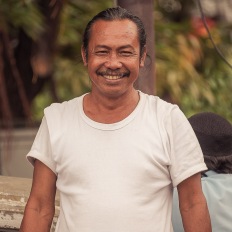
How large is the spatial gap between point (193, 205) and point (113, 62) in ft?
1.53

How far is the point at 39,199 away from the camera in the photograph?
2.84 metres

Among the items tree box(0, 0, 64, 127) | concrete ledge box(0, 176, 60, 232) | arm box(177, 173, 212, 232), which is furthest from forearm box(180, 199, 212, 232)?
tree box(0, 0, 64, 127)

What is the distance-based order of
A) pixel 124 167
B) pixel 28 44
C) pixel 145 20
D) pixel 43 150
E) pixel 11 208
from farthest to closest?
1. pixel 28 44
2. pixel 145 20
3. pixel 11 208
4. pixel 43 150
5. pixel 124 167

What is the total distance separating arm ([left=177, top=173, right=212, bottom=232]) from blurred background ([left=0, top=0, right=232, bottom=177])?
473cm

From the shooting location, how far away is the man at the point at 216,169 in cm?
329

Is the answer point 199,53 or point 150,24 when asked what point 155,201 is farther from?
point 199,53

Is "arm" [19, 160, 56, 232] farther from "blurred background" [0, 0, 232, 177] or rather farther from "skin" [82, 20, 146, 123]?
"blurred background" [0, 0, 232, 177]

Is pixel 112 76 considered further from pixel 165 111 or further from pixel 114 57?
pixel 165 111

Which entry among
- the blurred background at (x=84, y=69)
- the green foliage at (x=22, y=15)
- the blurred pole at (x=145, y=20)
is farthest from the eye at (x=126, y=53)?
the blurred background at (x=84, y=69)

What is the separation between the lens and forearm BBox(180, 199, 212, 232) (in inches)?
108

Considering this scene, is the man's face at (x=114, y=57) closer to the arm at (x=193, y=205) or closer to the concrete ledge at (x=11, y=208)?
the arm at (x=193, y=205)

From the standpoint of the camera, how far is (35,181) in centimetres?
283

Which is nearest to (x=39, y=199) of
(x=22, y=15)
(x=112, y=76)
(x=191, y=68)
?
(x=112, y=76)

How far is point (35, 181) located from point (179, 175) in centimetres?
43
